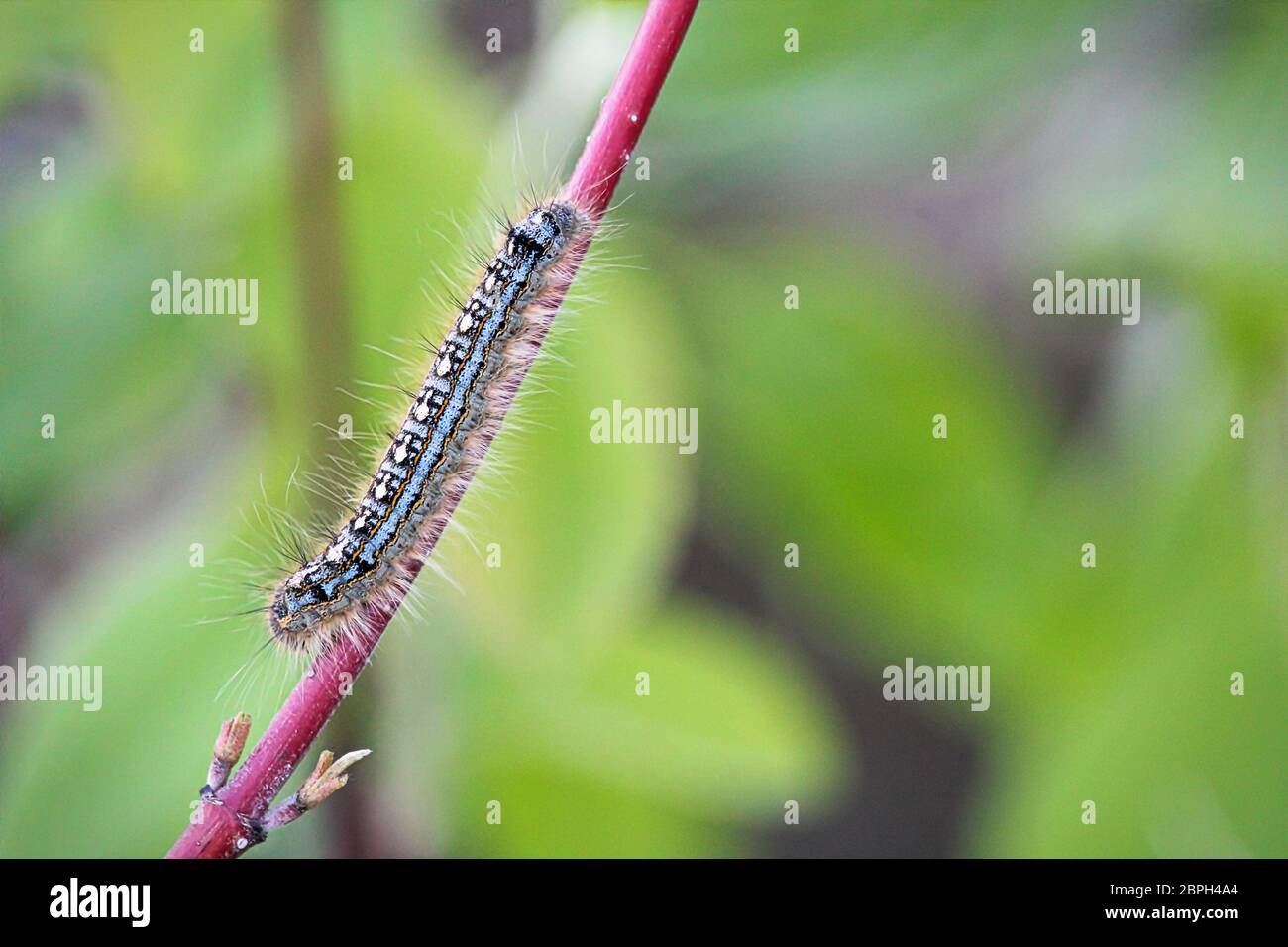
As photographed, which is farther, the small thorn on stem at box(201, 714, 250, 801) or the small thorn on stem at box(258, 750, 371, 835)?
the small thorn on stem at box(201, 714, 250, 801)

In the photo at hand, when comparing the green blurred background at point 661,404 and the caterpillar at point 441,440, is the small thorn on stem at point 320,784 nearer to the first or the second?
the caterpillar at point 441,440

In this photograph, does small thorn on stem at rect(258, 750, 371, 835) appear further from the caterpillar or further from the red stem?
the caterpillar

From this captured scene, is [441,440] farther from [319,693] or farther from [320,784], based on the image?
[320,784]

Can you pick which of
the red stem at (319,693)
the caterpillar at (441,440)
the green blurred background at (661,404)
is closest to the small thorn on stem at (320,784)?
the red stem at (319,693)

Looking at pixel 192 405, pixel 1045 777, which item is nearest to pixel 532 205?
pixel 192 405

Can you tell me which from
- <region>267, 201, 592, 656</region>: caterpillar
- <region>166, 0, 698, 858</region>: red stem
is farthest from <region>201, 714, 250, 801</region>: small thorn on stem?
<region>267, 201, 592, 656</region>: caterpillar

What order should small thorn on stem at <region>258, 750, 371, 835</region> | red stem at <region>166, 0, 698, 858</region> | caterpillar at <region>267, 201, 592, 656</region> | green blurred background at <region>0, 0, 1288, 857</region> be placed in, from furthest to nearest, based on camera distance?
green blurred background at <region>0, 0, 1288, 857</region>, caterpillar at <region>267, 201, 592, 656</region>, red stem at <region>166, 0, 698, 858</region>, small thorn on stem at <region>258, 750, 371, 835</region>

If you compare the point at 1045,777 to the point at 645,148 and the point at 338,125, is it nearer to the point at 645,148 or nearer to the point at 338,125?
the point at 645,148
